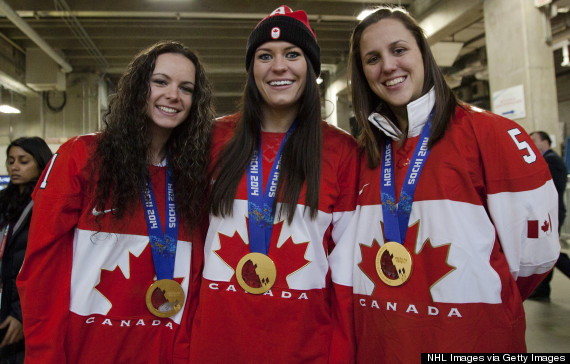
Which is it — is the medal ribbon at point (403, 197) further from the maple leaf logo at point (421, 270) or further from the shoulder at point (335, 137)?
the shoulder at point (335, 137)

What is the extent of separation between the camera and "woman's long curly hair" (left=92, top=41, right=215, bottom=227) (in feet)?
4.52

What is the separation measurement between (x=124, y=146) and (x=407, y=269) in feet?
3.46

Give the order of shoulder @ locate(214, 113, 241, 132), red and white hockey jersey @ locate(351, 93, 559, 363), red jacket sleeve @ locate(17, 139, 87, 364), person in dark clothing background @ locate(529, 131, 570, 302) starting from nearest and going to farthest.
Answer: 1. red and white hockey jersey @ locate(351, 93, 559, 363)
2. red jacket sleeve @ locate(17, 139, 87, 364)
3. shoulder @ locate(214, 113, 241, 132)
4. person in dark clothing background @ locate(529, 131, 570, 302)

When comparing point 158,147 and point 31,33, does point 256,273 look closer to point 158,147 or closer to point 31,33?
point 158,147

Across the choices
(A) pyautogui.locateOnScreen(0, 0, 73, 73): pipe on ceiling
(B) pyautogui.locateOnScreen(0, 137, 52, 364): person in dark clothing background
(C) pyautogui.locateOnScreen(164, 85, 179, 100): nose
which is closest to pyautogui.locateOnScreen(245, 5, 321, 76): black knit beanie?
(C) pyautogui.locateOnScreen(164, 85, 179, 100): nose

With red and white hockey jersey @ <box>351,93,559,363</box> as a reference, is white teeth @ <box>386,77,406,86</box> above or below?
above

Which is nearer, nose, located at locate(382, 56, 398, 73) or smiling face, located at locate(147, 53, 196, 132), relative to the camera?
nose, located at locate(382, 56, 398, 73)

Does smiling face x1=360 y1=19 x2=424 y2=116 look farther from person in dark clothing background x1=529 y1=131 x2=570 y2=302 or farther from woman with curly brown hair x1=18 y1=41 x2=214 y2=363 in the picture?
person in dark clothing background x1=529 y1=131 x2=570 y2=302

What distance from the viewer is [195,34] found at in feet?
27.2

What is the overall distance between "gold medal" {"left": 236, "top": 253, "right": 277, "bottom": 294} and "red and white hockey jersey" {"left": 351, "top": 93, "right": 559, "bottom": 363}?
1.07ft

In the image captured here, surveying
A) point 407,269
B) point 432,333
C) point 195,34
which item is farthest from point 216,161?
point 195,34

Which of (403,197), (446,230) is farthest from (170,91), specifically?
(446,230)

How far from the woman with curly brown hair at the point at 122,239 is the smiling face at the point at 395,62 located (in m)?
0.73

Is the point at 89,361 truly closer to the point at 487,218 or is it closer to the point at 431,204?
the point at 431,204
